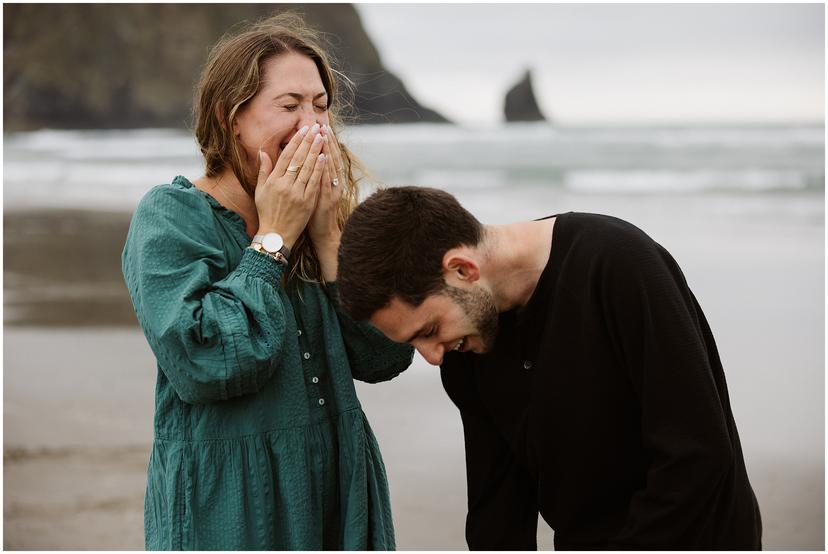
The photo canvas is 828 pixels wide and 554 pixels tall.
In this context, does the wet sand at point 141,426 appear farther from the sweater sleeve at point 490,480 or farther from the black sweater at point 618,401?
the black sweater at point 618,401

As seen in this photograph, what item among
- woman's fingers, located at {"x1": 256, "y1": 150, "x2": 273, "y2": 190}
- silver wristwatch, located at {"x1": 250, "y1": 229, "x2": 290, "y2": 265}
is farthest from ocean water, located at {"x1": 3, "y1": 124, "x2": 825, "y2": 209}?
silver wristwatch, located at {"x1": 250, "y1": 229, "x2": 290, "y2": 265}

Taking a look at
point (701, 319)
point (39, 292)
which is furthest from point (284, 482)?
point (39, 292)

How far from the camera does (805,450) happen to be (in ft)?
20.3

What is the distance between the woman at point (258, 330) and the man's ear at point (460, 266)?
441 millimetres

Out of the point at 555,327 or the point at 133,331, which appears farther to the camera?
the point at 133,331

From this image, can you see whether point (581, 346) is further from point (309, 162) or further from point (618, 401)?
point (309, 162)

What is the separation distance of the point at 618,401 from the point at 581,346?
15 cm

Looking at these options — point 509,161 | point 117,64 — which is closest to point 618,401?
point 509,161

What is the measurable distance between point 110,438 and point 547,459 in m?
4.83

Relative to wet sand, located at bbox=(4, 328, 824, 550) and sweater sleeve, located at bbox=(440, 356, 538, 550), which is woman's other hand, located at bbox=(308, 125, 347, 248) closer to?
sweater sleeve, located at bbox=(440, 356, 538, 550)

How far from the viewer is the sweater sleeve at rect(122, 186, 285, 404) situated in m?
2.18

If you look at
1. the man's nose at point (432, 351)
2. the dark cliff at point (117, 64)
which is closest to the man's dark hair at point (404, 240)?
the man's nose at point (432, 351)

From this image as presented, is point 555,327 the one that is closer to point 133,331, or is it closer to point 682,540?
point 682,540

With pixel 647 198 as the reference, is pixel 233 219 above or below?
below
